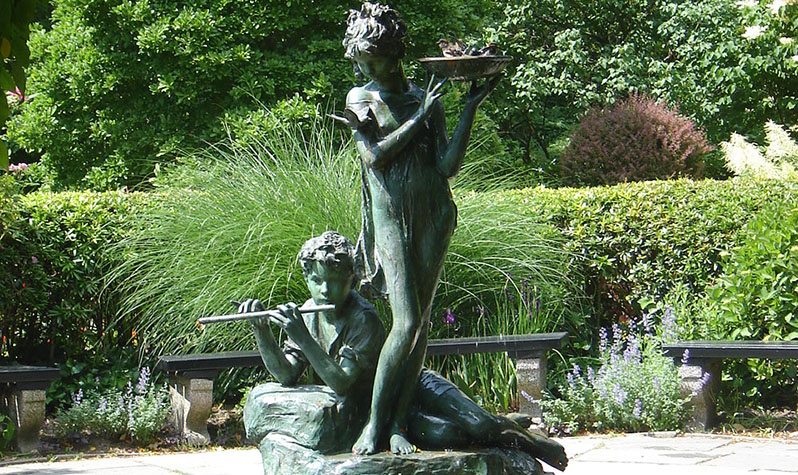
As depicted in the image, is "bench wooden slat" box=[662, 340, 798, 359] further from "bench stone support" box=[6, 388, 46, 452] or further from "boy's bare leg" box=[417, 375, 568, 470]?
"bench stone support" box=[6, 388, 46, 452]

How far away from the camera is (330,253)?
172 inches

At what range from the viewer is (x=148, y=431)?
7121 millimetres

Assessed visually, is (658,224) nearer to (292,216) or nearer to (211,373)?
(292,216)

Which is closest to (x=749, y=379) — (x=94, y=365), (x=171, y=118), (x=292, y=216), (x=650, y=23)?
(x=292, y=216)

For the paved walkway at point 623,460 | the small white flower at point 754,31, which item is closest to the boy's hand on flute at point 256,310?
the paved walkway at point 623,460

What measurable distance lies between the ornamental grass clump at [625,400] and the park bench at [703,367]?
88 mm

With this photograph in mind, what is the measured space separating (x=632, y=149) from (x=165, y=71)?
19.7 ft

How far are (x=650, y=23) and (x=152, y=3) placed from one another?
9.32 meters

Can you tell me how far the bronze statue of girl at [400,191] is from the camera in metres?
4.20

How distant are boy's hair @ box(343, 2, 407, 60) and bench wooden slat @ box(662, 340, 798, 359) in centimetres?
388

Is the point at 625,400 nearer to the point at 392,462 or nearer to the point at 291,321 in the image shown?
the point at 392,462

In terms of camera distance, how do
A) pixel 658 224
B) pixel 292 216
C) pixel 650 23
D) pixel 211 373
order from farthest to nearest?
pixel 650 23
pixel 658 224
pixel 292 216
pixel 211 373

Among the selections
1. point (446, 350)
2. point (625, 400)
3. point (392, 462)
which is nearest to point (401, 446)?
point (392, 462)

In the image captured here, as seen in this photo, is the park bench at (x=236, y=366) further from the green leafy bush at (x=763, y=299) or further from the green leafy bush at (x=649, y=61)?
the green leafy bush at (x=649, y=61)
